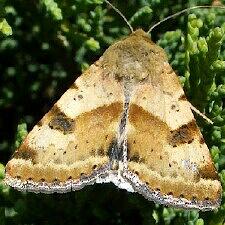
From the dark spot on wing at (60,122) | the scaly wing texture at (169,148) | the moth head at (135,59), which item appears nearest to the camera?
the scaly wing texture at (169,148)

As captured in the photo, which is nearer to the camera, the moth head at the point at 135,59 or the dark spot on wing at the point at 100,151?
the dark spot on wing at the point at 100,151

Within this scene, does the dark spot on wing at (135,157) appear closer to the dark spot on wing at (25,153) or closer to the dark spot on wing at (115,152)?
the dark spot on wing at (115,152)

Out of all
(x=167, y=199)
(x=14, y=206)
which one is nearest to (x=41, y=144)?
(x=14, y=206)

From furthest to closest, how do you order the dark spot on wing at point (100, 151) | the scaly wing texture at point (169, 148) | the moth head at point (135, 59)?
the moth head at point (135, 59)
the dark spot on wing at point (100, 151)
the scaly wing texture at point (169, 148)

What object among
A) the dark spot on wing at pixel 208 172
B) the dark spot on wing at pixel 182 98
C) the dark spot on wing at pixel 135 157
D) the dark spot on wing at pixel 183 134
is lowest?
the dark spot on wing at pixel 208 172

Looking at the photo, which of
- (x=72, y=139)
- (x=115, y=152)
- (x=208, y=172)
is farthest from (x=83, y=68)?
(x=208, y=172)

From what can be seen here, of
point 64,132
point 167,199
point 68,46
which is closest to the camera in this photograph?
point 167,199

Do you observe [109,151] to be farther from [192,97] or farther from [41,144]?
[192,97]

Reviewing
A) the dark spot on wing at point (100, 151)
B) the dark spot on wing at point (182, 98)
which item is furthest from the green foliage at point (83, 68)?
the dark spot on wing at point (100, 151)
